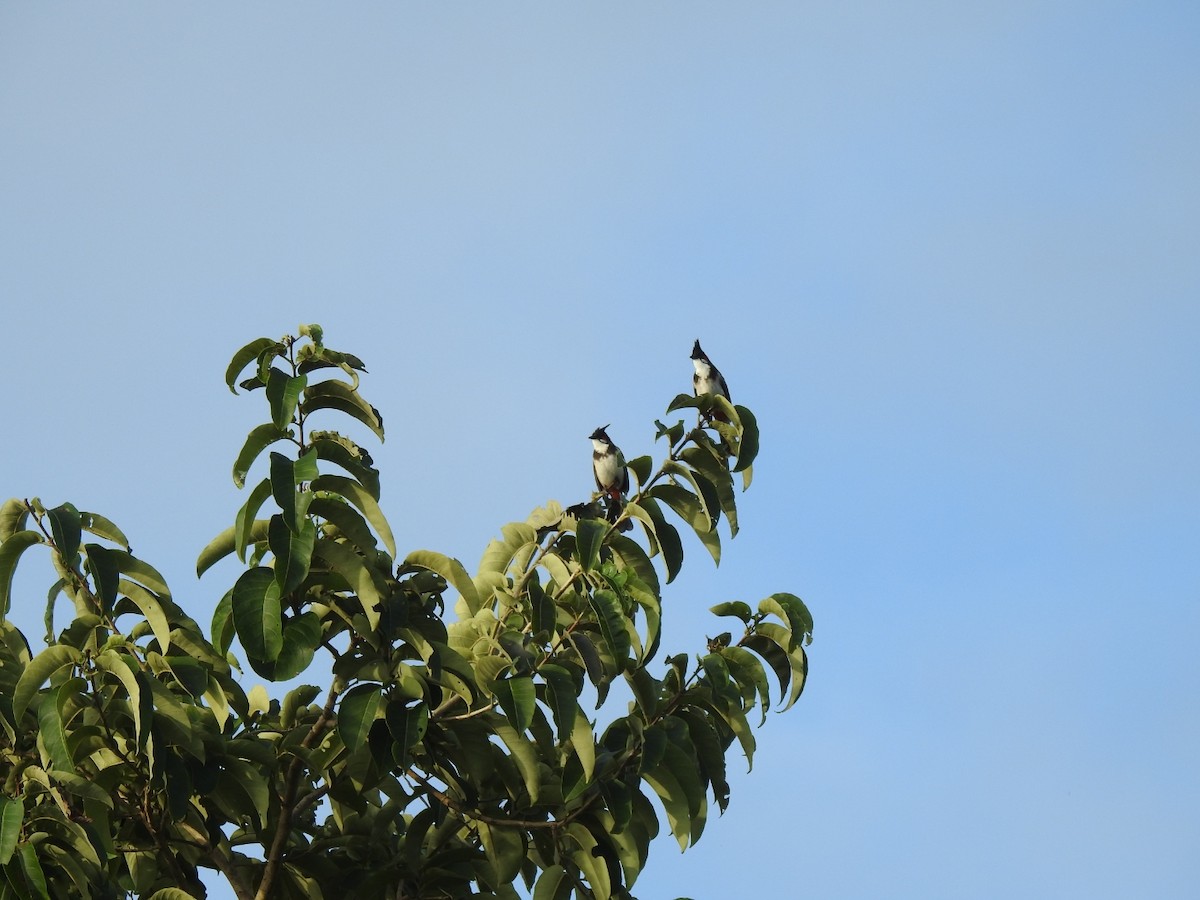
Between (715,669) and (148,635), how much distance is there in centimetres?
211

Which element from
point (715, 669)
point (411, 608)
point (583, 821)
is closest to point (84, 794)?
point (411, 608)

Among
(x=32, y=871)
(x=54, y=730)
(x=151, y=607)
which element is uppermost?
(x=151, y=607)

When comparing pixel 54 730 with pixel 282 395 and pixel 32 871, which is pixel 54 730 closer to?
pixel 32 871

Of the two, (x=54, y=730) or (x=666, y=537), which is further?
(x=666, y=537)

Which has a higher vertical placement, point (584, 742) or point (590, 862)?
point (584, 742)

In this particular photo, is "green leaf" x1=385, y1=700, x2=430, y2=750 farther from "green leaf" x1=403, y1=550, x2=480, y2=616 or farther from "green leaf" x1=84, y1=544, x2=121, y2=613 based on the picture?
"green leaf" x1=84, y1=544, x2=121, y2=613

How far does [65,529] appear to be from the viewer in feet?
16.0

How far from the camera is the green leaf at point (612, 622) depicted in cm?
511

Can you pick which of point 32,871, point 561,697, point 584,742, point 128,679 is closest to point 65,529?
point 128,679

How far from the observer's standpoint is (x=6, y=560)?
4965mm

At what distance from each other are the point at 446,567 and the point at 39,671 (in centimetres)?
140

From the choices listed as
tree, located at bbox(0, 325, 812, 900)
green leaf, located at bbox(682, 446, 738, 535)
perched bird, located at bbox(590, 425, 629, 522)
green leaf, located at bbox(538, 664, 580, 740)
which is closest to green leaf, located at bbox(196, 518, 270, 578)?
tree, located at bbox(0, 325, 812, 900)

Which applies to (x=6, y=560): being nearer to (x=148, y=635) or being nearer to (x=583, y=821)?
(x=148, y=635)

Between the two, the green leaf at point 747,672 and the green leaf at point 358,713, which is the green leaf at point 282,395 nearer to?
the green leaf at point 358,713
